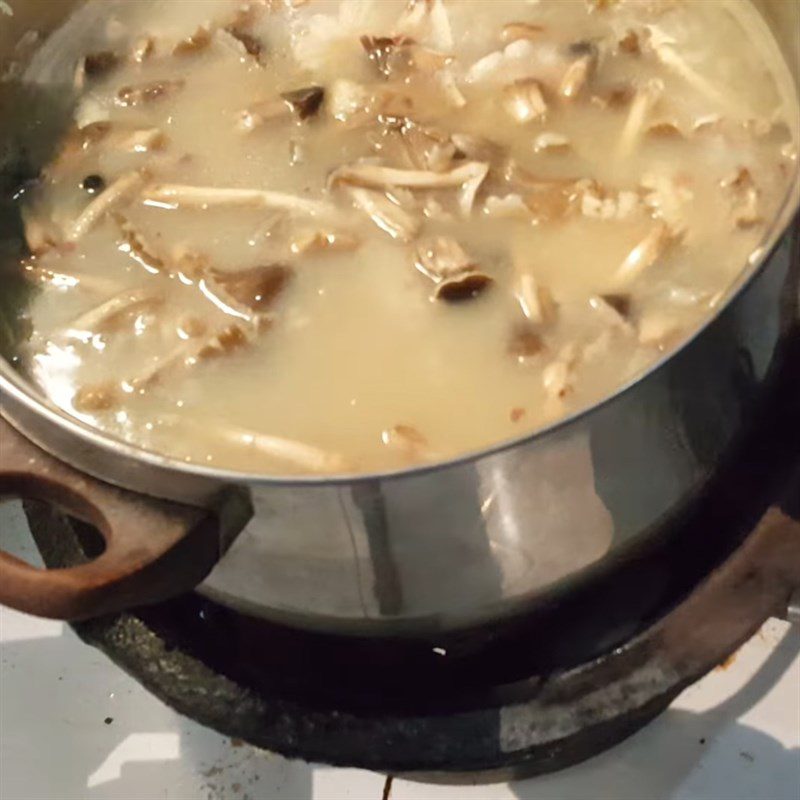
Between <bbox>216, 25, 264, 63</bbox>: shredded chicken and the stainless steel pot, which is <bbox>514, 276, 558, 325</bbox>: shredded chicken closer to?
the stainless steel pot

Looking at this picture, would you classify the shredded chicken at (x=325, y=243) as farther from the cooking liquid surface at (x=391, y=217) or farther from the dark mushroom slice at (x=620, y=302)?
the dark mushroom slice at (x=620, y=302)

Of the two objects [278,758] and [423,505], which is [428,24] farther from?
[278,758]

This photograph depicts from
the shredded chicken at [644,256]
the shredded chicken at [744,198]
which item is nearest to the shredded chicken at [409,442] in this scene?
the shredded chicken at [644,256]

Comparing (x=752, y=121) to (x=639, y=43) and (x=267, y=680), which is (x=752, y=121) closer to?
(x=639, y=43)

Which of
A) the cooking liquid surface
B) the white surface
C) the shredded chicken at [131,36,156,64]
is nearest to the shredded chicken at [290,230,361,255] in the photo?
the cooking liquid surface

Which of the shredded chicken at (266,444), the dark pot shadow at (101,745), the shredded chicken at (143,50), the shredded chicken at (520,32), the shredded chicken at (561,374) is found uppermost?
the shredded chicken at (520,32)

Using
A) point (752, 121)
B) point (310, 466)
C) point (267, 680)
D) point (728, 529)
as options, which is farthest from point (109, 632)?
point (752, 121)
